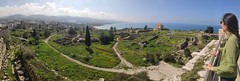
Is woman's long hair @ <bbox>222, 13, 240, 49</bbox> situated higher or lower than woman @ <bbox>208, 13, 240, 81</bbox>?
higher

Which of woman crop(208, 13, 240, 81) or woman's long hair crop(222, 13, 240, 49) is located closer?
woman crop(208, 13, 240, 81)

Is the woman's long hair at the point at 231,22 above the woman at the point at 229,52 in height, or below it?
above

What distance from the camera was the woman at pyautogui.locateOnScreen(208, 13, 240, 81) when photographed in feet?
13.0

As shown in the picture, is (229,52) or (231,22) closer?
(229,52)

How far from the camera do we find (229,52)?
13.1 ft

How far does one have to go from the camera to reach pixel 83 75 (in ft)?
138

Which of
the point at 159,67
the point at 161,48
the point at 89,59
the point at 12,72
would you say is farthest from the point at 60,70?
the point at 161,48

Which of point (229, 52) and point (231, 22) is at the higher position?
point (231, 22)

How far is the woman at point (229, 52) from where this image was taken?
396 cm

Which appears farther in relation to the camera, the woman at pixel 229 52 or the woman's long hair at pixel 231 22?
the woman's long hair at pixel 231 22

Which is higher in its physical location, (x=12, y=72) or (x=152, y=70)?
(x=12, y=72)

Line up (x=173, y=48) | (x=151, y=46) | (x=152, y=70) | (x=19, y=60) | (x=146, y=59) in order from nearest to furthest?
(x=19, y=60)
(x=152, y=70)
(x=146, y=59)
(x=173, y=48)
(x=151, y=46)

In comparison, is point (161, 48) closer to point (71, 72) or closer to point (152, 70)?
point (152, 70)

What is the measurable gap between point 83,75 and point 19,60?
69.2 feet
